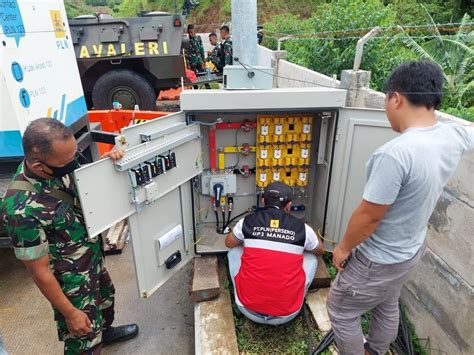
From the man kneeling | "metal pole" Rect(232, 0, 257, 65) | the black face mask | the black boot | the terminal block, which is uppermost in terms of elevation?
"metal pole" Rect(232, 0, 257, 65)

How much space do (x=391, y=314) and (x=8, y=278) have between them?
11.9ft

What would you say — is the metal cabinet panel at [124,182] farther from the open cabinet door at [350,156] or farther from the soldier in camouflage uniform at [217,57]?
the soldier in camouflage uniform at [217,57]

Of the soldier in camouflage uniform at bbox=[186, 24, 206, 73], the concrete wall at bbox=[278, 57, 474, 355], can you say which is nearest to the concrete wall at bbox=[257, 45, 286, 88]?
the soldier in camouflage uniform at bbox=[186, 24, 206, 73]

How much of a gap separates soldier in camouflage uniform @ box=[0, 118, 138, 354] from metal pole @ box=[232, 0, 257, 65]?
172 cm

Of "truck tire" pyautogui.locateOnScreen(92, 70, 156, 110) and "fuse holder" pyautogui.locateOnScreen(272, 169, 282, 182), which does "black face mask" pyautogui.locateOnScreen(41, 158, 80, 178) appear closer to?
"fuse holder" pyautogui.locateOnScreen(272, 169, 282, 182)

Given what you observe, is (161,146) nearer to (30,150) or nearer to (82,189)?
(82,189)

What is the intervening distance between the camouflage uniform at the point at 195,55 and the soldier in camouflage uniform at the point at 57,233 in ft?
25.3

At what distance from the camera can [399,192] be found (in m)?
1.64

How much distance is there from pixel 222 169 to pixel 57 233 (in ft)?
5.79

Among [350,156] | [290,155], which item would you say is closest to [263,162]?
[290,155]

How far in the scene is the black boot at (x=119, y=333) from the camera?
2842mm

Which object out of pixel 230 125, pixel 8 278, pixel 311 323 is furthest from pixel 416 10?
pixel 8 278

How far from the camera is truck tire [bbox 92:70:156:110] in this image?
22.0 feet

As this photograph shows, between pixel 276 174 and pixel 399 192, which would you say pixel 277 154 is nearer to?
pixel 276 174
